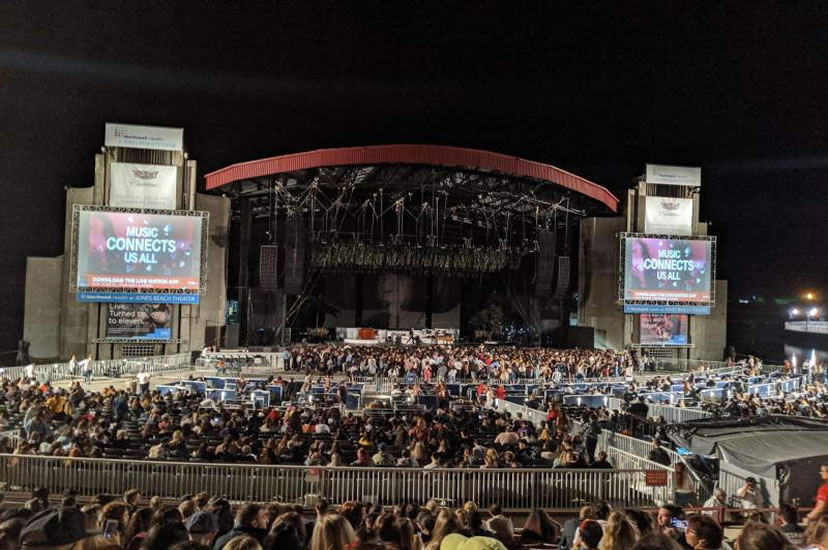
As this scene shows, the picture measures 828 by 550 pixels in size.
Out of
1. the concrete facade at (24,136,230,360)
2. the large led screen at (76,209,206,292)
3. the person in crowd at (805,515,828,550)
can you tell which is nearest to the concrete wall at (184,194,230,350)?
the concrete facade at (24,136,230,360)

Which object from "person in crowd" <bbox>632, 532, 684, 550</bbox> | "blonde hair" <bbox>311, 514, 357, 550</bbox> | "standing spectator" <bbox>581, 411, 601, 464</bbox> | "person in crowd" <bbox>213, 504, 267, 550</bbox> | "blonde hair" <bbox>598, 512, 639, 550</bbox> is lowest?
"standing spectator" <bbox>581, 411, 601, 464</bbox>

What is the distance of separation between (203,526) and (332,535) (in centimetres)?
206

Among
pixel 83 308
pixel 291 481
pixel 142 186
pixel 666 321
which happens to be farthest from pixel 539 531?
pixel 666 321

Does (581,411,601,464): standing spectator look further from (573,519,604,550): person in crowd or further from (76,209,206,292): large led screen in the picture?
(76,209,206,292): large led screen

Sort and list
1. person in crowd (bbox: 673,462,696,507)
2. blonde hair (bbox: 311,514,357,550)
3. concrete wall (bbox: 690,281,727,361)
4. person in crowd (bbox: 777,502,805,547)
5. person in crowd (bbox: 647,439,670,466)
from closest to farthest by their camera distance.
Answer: blonde hair (bbox: 311,514,357,550) → person in crowd (bbox: 777,502,805,547) → person in crowd (bbox: 673,462,696,507) → person in crowd (bbox: 647,439,670,466) → concrete wall (bbox: 690,281,727,361)

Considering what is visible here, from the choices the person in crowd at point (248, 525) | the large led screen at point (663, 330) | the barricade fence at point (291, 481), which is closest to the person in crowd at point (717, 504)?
the barricade fence at point (291, 481)

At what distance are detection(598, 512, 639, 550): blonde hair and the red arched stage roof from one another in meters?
26.7

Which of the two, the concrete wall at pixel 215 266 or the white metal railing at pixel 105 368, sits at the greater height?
the concrete wall at pixel 215 266

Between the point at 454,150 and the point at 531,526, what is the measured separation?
25.3 metres

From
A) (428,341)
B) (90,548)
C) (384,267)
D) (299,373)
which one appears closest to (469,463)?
(90,548)

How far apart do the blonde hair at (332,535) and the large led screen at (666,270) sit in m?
35.5

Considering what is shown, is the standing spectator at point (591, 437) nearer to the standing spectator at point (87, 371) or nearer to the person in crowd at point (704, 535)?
the person in crowd at point (704, 535)

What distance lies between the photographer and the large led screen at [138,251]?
29.2m

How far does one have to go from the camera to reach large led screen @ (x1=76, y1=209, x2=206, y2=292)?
29.2m
